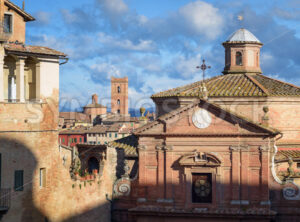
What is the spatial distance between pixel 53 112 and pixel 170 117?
632 cm

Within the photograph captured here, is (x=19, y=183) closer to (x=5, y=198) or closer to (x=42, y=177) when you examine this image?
(x=5, y=198)

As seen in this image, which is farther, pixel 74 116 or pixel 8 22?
pixel 74 116

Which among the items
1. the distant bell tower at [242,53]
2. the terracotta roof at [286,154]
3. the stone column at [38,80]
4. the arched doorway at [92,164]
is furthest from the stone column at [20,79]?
the distant bell tower at [242,53]

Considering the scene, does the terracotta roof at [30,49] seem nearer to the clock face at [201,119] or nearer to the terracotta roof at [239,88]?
the clock face at [201,119]

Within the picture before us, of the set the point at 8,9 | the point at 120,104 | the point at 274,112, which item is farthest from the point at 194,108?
the point at 120,104

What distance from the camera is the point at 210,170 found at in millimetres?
29594

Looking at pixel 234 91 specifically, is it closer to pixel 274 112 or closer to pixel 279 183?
pixel 274 112

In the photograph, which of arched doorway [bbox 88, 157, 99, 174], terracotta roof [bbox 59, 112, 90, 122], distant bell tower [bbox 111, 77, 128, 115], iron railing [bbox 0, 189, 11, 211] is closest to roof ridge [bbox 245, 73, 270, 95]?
arched doorway [bbox 88, 157, 99, 174]

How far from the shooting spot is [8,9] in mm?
25828

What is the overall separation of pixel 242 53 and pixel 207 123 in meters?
9.23

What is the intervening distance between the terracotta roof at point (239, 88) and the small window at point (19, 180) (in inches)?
438

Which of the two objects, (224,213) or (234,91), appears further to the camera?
(234,91)

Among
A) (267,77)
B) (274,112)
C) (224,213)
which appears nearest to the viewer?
(224,213)

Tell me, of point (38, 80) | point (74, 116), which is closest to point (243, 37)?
point (38, 80)
